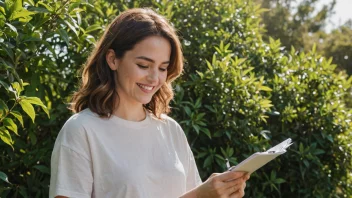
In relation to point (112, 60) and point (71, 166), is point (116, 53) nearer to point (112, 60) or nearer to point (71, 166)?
point (112, 60)

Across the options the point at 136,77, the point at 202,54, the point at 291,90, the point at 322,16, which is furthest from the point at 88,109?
the point at 322,16

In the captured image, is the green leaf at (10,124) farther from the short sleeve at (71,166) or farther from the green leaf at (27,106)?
the short sleeve at (71,166)

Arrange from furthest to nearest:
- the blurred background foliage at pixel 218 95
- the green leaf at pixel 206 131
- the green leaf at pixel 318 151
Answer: the green leaf at pixel 318 151, the green leaf at pixel 206 131, the blurred background foliage at pixel 218 95

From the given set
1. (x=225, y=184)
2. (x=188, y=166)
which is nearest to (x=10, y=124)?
(x=188, y=166)

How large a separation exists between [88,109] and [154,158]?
1.13 ft

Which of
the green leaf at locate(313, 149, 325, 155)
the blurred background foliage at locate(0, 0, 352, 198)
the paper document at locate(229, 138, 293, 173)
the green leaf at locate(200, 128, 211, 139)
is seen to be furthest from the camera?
the green leaf at locate(313, 149, 325, 155)

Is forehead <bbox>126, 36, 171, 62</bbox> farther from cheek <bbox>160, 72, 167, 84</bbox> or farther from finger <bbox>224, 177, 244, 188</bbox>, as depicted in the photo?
finger <bbox>224, 177, 244, 188</bbox>

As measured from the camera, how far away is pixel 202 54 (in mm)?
4668

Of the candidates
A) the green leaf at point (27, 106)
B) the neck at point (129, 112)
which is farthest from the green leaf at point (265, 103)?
the green leaf at point (27, 106)

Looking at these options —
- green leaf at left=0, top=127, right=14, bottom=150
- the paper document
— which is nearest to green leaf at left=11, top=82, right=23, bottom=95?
green leaf at left=0, top=127, right=14, bottom=150

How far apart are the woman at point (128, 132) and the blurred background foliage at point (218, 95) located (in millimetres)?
506

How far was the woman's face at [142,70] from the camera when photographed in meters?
2.93

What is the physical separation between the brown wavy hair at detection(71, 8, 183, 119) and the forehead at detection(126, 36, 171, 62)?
0.06 ft

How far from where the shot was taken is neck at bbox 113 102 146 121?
3.02 m
